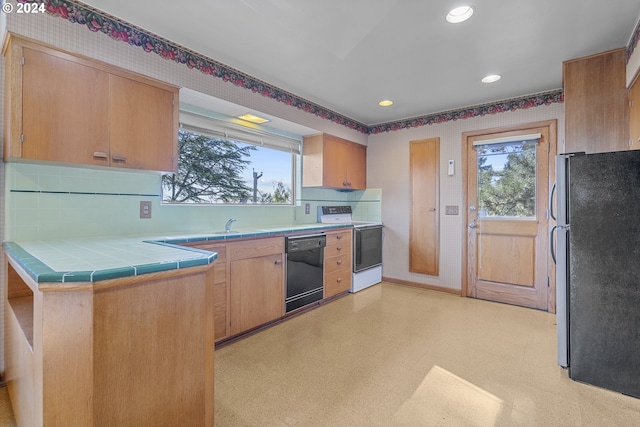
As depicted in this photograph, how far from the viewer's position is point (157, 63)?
7.30 ft

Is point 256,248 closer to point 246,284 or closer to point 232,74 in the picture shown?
point 246,284

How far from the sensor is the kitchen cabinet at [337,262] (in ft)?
11.5

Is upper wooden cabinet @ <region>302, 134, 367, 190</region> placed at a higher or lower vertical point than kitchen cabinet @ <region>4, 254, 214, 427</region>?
higher

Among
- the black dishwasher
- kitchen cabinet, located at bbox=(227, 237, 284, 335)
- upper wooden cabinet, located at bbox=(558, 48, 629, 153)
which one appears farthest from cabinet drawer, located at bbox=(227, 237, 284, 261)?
upper wooden cabinet, located at bbox=(558, 48, 629, 153)

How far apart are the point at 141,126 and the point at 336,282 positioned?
2.53 m

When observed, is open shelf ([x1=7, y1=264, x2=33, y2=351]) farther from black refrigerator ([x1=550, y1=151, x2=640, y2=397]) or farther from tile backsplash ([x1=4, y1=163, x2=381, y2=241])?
black refrigerator ([x1=550, y1=151, x2=640, y2=397])

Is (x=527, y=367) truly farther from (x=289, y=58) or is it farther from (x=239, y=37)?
(x=239, y=37)

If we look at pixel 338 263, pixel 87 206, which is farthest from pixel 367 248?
pixel 87 206

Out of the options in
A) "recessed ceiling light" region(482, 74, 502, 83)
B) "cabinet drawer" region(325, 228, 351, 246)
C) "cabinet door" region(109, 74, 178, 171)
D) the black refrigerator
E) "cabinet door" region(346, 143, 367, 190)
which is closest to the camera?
the black refrigerator

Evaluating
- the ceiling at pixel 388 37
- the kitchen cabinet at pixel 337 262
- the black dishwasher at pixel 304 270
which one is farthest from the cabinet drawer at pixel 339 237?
the ceiling at pixel 388 37

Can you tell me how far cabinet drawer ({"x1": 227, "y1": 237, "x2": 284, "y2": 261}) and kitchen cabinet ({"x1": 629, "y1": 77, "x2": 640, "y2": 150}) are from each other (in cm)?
272

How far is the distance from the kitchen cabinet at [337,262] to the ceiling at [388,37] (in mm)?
1665

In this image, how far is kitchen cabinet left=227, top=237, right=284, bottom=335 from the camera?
2502 mm

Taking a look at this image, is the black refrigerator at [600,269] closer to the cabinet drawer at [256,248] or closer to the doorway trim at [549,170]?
the doorway trim at [549,170]
